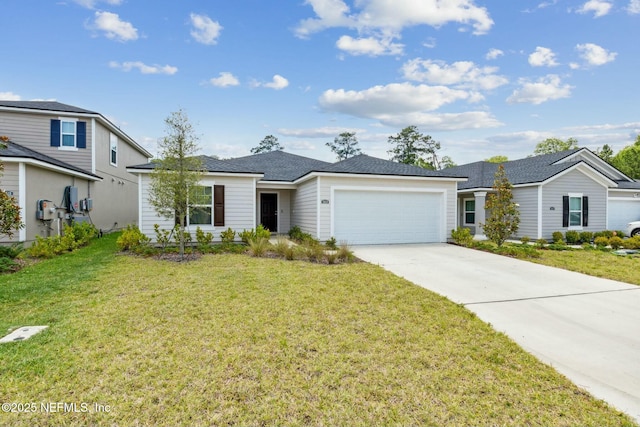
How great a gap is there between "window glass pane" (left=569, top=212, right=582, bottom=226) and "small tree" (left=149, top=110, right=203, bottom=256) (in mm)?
16586

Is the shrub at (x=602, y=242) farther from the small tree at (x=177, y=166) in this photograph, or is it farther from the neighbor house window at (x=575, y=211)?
the small tree at (x=177, y=166)

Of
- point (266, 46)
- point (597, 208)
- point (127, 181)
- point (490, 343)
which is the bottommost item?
point (490, 343)

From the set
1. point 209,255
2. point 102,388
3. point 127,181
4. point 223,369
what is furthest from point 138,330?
point 127,181

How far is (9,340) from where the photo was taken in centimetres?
363

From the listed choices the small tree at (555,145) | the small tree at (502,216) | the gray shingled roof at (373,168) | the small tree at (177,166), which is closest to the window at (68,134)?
the small tree at (177,166)

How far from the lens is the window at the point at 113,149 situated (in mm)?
16591

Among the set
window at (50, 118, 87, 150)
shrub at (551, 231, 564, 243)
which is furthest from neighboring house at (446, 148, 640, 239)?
window at (50, 118, 87, 150)

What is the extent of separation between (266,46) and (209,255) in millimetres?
9978

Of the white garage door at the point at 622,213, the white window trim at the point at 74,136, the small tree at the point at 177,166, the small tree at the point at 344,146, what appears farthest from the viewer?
the small tree at the point at 344,146

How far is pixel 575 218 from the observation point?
15367mm

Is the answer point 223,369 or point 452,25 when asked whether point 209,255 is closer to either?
point 223,369

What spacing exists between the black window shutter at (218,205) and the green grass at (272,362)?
250 inches

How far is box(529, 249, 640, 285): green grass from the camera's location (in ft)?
24.9

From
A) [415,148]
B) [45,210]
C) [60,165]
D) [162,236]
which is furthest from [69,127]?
[415,148]
